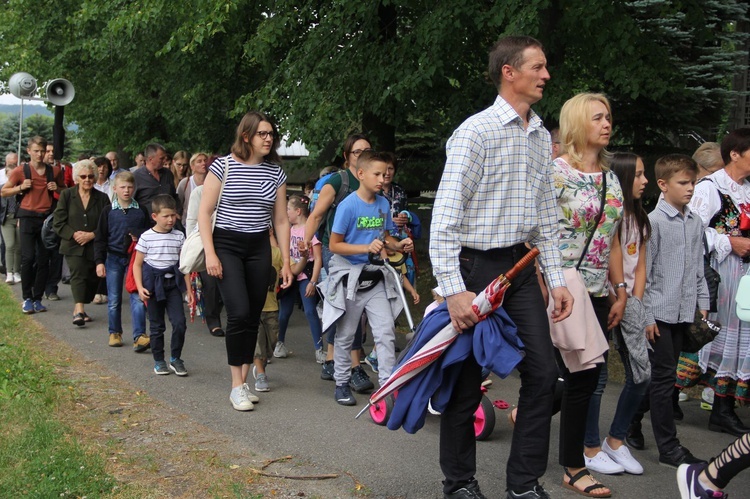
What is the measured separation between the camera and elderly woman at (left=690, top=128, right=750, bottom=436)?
629 cm

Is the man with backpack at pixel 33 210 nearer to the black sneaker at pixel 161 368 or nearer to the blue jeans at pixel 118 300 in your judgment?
the blue jeans at pixel 118 300

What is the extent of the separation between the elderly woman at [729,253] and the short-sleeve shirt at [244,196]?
118 inches

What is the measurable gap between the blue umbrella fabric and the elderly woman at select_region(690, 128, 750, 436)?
8.73ft

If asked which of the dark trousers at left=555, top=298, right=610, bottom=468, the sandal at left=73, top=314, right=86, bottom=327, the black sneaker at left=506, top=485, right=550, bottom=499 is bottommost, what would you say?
the sandal at left=73, top=314, right=86, bottom=327

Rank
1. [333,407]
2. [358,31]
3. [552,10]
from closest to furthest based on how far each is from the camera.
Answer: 1. [333,407]
2. [552,10]
3. [358,31]

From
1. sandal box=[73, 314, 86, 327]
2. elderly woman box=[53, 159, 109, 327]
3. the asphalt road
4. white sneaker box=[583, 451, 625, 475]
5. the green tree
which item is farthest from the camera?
the green tree

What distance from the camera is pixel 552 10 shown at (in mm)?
10945

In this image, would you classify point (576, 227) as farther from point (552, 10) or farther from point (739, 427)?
point (552, 10)

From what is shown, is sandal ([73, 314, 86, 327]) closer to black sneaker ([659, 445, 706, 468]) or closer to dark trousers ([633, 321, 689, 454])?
dark trousers ([633, 321, 689, 454])

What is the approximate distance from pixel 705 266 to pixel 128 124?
19485 millimetres

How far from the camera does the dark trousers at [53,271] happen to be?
11.9 meters

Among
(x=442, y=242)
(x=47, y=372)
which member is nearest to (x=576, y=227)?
(x=442, y=242)

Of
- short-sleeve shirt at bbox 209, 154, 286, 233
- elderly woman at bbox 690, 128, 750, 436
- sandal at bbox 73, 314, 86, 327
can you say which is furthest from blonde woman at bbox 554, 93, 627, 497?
sandal at bbox 73, 314, 86, 327

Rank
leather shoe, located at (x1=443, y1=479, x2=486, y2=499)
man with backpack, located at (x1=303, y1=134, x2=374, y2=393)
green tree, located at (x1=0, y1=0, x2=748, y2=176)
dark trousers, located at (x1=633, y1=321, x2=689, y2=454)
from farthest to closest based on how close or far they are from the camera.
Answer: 1. green tree, located at (x1=0, y1=0, x2=748, y2=176)
2. man with backpack, located at (x1=303, y1=134, x2=374, y2=393)
3. dark trousers, located at (x1=633, y1=321, x2=689, y2=454)
4. leather shoe, located at (x1=443, y1=479, x2=486, y2=499)
